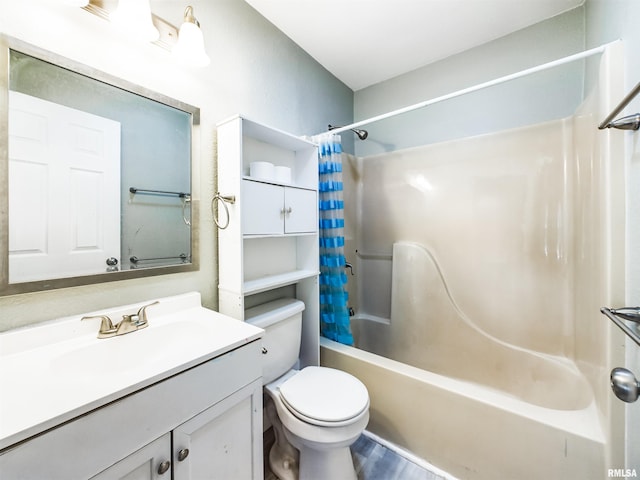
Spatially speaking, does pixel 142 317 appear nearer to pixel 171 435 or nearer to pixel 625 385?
pixel 171 435

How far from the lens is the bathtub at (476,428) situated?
97 cm

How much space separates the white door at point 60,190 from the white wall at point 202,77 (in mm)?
117

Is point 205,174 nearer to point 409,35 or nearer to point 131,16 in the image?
point 131,16

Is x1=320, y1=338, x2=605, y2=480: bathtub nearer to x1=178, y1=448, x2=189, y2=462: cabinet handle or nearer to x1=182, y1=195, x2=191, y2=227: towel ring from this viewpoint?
x1=178, y1=448, x2=189, y2=462: cabinet handle

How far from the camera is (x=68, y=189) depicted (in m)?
0.89

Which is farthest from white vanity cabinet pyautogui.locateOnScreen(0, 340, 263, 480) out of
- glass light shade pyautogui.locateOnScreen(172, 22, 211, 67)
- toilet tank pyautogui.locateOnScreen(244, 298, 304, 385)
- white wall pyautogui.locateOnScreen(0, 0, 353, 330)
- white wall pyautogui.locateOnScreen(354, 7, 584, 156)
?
white wall pyautogui.locateOnScreen(354, 7, 584, 156)

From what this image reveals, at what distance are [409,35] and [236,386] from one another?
7.29 feet

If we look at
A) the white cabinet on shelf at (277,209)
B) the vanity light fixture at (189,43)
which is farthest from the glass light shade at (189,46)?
the white cabinet on shelf at (277,209)

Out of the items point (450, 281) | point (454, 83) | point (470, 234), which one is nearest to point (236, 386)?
point (450, 281)

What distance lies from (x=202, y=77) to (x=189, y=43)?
0.56 feet

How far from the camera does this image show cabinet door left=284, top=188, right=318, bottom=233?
4.56 ft

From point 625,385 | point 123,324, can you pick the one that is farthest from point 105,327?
point 625,385

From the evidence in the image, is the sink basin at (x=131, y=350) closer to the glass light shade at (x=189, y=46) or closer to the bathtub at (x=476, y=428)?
the bathtub at (x=476, y=428)

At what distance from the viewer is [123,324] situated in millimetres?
921
